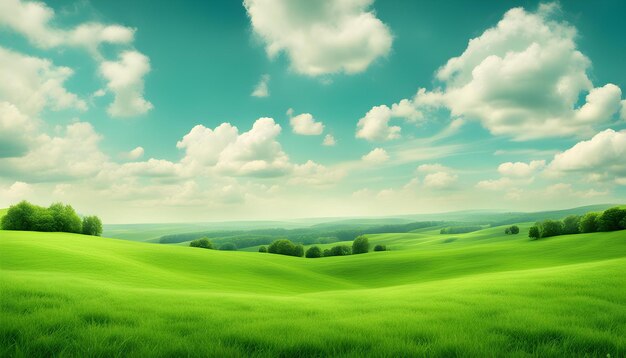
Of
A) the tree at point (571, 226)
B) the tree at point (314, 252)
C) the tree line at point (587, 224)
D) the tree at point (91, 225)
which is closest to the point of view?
the tree line at point (587, 224)

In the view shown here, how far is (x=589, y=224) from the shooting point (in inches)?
3147

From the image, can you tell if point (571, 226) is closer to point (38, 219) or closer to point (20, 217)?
point (38, 219)

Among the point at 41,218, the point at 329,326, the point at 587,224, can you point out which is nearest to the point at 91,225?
the point at 41,218

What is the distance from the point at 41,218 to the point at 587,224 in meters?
131

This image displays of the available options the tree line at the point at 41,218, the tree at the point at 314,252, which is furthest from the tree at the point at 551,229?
the tree line at the point at 41,218

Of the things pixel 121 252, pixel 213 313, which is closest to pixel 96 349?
pixel 213 313

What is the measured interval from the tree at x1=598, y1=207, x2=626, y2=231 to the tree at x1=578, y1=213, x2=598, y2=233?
2572 mm

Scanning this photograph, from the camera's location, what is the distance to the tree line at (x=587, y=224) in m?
74.7

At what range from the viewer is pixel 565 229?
87.2 meters

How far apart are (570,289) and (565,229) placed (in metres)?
93.9

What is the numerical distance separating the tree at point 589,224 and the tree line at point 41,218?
411ft

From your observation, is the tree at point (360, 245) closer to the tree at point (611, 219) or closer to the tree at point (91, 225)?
the tree at point (611, 219)

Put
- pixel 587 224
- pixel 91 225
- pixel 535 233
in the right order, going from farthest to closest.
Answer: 1. pixel 91 225
2. pixel 535 233
3. pixel 587 224

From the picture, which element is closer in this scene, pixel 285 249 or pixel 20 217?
pixel 20 217
